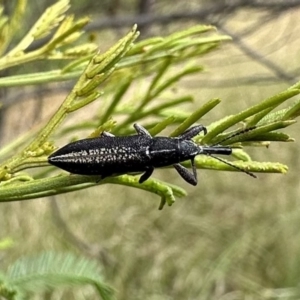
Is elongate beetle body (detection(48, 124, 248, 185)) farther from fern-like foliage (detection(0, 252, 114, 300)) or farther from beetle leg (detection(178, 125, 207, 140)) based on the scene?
fern-like foliage (detection(0, 252, 114, 300))

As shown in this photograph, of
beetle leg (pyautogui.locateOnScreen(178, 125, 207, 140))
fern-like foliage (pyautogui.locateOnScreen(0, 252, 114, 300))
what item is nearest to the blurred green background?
fern-like foliage (pyautogui.locateOnScreen(0, 252, 114, 300))

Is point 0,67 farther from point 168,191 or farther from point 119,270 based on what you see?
point 119,270

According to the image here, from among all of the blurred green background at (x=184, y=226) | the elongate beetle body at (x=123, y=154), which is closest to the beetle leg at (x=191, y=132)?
the elongate beetle body at (x=123, y=154)

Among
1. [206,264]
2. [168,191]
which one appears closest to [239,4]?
[168,191]

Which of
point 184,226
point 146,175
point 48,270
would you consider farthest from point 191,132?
point 184,226

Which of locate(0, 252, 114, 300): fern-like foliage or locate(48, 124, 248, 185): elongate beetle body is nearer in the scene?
locate(48, 124, 248, 185): elongate beetle body

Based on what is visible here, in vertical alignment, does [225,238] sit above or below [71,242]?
below
